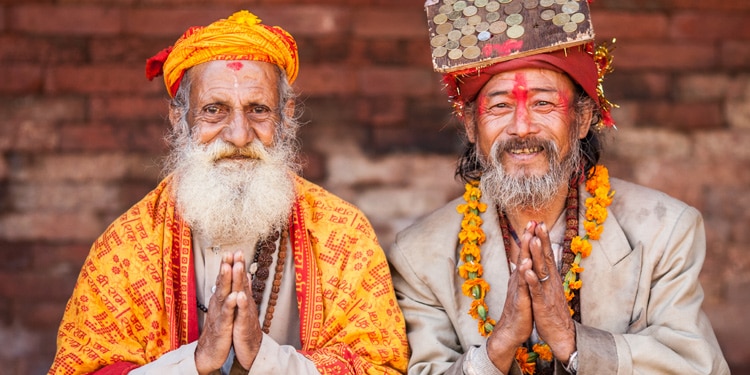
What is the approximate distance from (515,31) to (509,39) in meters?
0.04

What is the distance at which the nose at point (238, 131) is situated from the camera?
4.55 meters

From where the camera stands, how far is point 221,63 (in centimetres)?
463

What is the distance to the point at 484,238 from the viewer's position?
188 inches

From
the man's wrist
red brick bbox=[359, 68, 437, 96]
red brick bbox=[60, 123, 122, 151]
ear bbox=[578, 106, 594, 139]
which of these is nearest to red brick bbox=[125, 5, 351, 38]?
red brick bbox=[359, 68, 437, 96]

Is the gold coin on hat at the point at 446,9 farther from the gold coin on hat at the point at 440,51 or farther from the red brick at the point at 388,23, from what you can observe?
the red brick at the point at 388,23

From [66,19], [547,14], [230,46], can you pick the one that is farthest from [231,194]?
[66,19]

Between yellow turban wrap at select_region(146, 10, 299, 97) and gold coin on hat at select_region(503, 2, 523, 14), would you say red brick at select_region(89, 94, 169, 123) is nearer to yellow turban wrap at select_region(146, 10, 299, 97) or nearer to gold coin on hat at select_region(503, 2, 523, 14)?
yellow turban wrap at select_region(146, 10, 299, 97)

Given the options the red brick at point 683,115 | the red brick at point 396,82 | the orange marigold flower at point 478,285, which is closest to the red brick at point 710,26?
the red brick at point 683,115

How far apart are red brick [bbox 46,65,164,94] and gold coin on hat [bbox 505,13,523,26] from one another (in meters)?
2.64

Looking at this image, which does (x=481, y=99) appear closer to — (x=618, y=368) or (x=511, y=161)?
(x=511, y=161)

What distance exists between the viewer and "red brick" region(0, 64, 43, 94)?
6.61 meters

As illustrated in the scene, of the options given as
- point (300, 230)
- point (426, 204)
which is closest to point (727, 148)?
point (426, 204)

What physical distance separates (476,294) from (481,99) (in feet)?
2.50

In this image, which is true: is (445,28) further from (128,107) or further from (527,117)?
(128,107)
